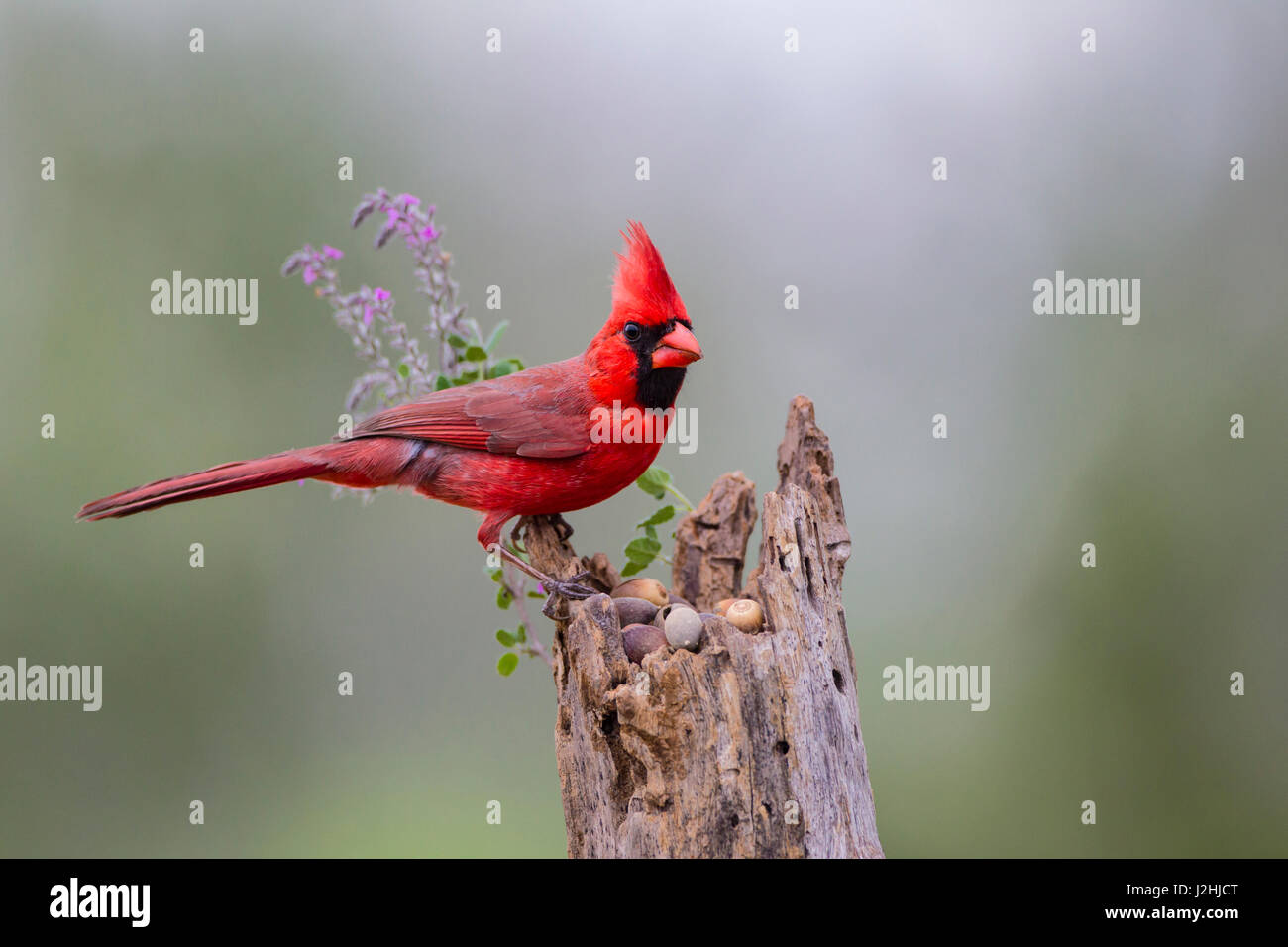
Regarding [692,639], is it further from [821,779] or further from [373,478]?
[373,478]

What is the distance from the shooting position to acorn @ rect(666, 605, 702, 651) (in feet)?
7.13

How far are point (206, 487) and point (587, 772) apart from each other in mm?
1073

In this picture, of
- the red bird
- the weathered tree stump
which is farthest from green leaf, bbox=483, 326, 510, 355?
the weathered tree stump

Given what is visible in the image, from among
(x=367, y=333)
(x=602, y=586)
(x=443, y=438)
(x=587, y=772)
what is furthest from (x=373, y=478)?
(x=587, y=772)

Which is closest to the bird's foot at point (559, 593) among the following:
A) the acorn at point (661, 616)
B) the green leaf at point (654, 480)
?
the acorn at point (661, 616)

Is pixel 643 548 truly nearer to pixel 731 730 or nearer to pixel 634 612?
pixel 634 612

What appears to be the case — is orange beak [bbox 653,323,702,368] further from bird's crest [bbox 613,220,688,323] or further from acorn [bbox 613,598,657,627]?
acorn [bbox 613,598,657,627]

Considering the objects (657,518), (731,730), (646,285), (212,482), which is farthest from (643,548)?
(212,482)

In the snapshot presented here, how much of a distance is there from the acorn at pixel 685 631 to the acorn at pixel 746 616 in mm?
86

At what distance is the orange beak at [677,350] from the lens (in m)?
2.50

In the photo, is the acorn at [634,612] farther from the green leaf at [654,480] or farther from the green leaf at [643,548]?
the green leaf at [654,480]

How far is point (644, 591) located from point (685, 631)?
38 cm

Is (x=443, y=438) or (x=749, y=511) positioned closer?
(x=443, y=438)
